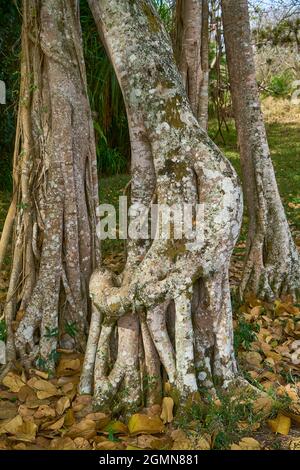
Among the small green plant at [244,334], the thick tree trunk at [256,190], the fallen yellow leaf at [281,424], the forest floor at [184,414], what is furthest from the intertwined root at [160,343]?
the thick tree trunk at [256,190]

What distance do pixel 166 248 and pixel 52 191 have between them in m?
0.86

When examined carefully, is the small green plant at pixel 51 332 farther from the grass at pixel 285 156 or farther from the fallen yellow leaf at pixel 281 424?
the grass at pixel 285 156

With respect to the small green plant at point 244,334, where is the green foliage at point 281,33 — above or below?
above

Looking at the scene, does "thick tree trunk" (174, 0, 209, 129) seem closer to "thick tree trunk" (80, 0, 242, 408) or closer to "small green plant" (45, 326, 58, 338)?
"thick tree trunk" (80, 0, 242, 408)

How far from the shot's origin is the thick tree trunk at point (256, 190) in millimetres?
4129

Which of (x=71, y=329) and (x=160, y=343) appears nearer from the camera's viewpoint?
(x=160, y=343)

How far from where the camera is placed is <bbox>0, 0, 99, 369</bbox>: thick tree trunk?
3.17 metres

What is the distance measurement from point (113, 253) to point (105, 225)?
3.33 feet

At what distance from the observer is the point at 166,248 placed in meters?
2.71

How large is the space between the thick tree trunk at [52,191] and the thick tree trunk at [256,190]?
135cm

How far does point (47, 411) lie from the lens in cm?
276

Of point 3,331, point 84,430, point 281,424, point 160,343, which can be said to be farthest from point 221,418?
point 3,331

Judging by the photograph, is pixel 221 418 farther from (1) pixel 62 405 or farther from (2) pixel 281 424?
(1) pixel 62 405
